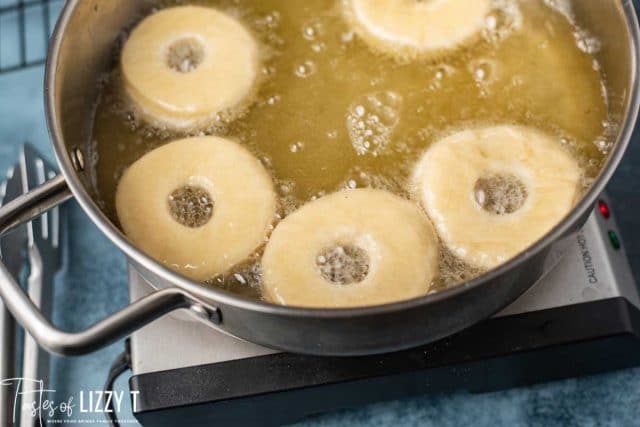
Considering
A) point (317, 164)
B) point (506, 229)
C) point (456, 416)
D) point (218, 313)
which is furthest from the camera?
point (456, 416)

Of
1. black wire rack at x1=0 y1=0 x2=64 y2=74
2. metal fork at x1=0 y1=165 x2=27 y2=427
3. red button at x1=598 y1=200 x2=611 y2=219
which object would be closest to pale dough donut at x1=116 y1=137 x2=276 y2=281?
metal fork at x1=0 y1=165 x2=27 y2=427

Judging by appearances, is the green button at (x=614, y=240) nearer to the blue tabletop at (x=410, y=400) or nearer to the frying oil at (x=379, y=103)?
the frying oil at (x=379, y=103)

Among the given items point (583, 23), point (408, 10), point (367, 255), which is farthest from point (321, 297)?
point (583, 23)

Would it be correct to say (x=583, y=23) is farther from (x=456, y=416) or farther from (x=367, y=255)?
(x=456, y=416)

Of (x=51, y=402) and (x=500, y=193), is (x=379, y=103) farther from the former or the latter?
(x=51, y=402)

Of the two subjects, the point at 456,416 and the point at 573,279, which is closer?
the point at 573,279

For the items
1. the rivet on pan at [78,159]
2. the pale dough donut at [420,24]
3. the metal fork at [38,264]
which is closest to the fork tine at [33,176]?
the metal fork at [38,264]
